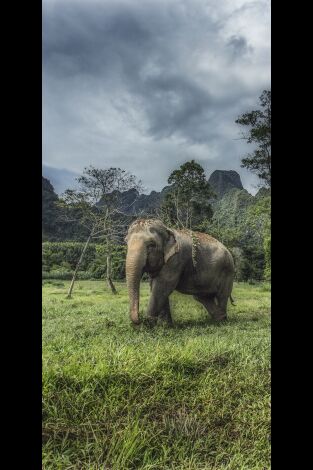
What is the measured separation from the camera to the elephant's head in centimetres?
408

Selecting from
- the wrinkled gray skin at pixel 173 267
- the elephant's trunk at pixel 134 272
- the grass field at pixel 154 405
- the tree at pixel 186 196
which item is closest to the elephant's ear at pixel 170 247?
the wrinkled gray skin at pixel 173 267

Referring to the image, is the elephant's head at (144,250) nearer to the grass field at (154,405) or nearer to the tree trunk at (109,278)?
the grass field at (154,405)

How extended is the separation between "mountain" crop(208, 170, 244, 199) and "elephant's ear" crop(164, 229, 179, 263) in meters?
1.77

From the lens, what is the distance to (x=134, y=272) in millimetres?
4109

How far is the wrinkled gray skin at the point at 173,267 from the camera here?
417cm

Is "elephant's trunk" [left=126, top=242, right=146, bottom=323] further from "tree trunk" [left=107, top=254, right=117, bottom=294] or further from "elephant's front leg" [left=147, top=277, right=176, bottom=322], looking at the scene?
"tree trunk" [left=107, top=254, right=117, bottom=294]

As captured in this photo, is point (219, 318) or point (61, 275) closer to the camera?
point (219, 318)

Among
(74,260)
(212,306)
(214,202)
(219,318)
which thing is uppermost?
(214,202)

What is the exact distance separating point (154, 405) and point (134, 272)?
6.46 feet

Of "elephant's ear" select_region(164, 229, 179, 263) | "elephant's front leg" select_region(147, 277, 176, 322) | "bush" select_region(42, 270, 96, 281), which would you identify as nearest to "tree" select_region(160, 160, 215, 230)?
"elephant's ear" select_region(164, 229, 179, 263)

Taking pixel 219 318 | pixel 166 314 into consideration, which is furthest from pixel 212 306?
pixel 166 314

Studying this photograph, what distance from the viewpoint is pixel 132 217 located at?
5.06 m

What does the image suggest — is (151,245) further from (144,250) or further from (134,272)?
(134,272)
